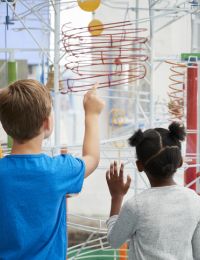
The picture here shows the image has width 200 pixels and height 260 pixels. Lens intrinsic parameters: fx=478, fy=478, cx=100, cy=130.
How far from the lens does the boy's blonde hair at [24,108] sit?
772 millimetres

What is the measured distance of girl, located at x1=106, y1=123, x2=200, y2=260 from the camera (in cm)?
92

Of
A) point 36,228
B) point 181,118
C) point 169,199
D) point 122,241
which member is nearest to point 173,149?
point 169,199

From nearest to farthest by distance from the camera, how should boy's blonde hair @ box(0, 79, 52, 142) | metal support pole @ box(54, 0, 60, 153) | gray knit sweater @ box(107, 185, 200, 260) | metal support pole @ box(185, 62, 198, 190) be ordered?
1. boy's blonde hair @ box(0, 79, 52, 142)
2. gray knit sweater @ box(107, 185, 200, 260)
3. metal support pole @ box(54, 0, 60, 153)
4. metal support pole @ box(185, 62, 198, 190)

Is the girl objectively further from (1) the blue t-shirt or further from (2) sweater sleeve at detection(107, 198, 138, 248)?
(1) the blue t-shirt

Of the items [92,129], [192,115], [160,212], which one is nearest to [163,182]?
[160,212]

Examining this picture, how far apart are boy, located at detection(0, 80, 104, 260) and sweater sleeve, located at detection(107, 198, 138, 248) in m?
0.15

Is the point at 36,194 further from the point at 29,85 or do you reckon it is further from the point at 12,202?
the point at 29,85

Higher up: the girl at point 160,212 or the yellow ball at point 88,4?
the yellow ball at point 88,4

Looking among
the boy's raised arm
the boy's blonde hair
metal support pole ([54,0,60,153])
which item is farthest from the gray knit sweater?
metal support pole ([54,0,60,153])

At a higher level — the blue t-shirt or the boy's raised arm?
the boy's raised arm

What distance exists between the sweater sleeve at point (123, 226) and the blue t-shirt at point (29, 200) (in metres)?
0.16

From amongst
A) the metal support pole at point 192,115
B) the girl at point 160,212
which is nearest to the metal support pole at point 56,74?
the metal support pole at point 192,115

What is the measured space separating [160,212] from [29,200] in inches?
10.5

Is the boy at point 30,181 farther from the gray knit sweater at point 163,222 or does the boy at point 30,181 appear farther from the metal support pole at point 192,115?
the metal support pole at point 192,115
